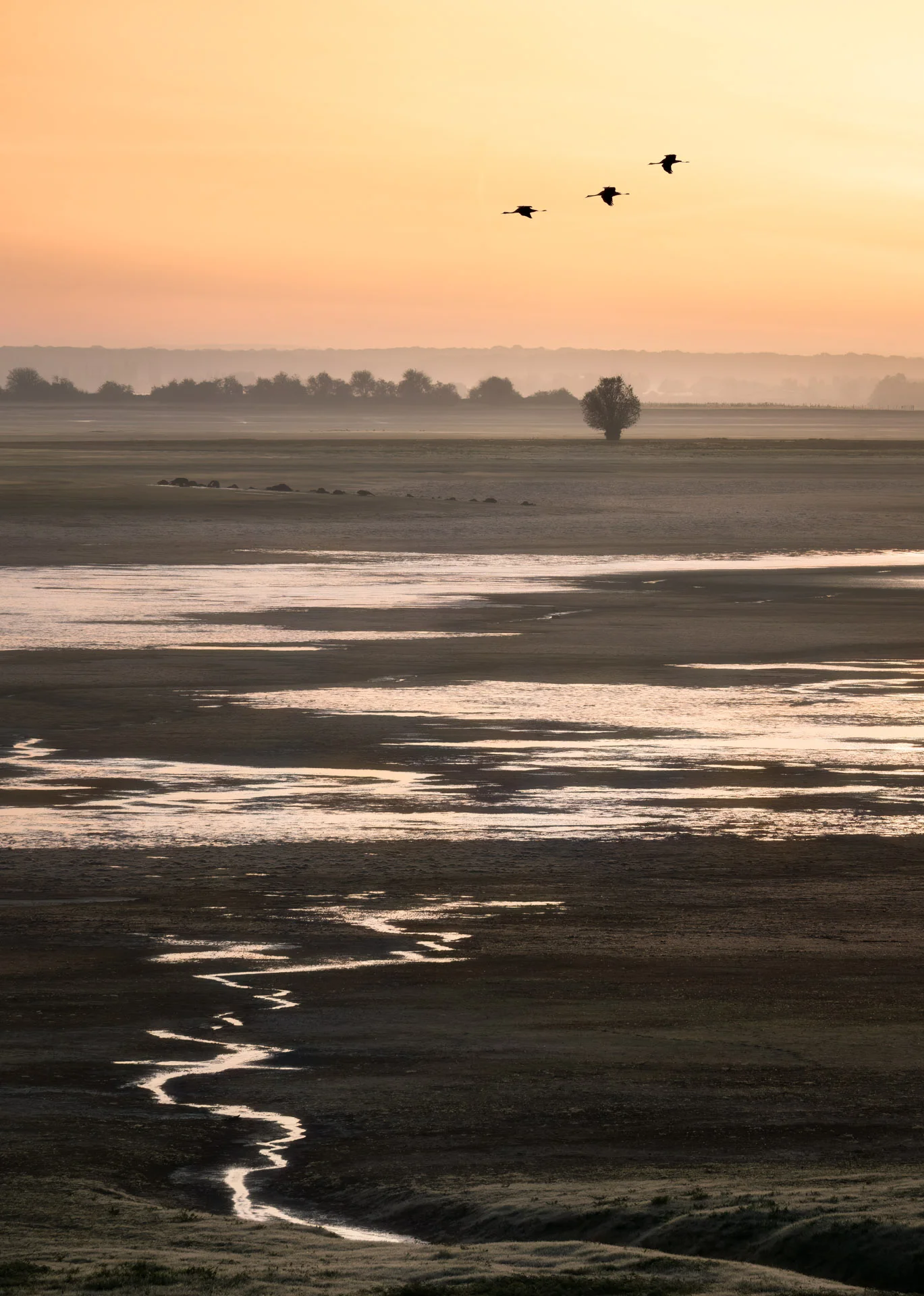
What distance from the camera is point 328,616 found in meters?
41.6

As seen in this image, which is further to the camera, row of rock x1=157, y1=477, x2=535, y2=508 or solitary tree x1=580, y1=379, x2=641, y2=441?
solitary tree x1=580, y1=379, x2=641, y2=441

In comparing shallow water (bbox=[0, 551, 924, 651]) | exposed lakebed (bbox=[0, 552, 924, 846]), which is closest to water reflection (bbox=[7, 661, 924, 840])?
exposed lakebed (bbox=[0, 552, 924, 846])

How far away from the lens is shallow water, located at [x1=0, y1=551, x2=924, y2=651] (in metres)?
38.1

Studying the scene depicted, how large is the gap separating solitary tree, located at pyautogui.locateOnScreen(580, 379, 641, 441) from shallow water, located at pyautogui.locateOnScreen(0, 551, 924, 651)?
124 meters

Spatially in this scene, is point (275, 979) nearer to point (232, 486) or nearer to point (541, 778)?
point (541, 778)

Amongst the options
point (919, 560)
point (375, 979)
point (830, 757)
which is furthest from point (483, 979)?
point (919, 560)

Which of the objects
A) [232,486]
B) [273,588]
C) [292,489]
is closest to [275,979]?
[273,588]

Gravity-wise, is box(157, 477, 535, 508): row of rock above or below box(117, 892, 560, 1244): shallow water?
above

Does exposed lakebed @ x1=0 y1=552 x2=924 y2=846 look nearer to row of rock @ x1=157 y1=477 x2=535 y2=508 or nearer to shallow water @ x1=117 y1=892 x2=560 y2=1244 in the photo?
shallow water @ x1=117 y1=892 x2=560 y2=1244

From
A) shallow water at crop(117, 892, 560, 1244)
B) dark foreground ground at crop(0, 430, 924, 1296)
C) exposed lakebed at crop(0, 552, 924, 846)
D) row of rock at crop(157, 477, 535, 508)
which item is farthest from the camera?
row of rock at crop(157, 477, 535, 508)

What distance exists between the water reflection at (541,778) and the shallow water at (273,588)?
27.3 ft

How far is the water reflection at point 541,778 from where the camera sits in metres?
20.7

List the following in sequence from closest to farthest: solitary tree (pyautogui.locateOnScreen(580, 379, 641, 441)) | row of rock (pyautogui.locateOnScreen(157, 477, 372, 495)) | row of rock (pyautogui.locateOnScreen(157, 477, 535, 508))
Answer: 1. row of rock (pyautogui.locateOnScreen(157, 477, 535, 508))
2. row of rock (pyautogui.locateOnScreen(157, 477, 372, 495))
3. solitary tree (pyautogui.locateOnScreen(580, 379, 641, 441))

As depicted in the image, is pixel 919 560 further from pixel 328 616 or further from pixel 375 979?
pixel 375 979
